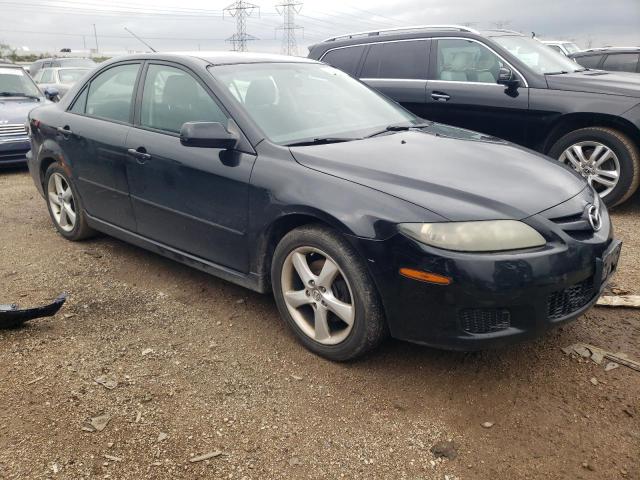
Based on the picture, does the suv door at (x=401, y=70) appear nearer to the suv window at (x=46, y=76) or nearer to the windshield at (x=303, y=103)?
the windshield at (x=303, y=103)

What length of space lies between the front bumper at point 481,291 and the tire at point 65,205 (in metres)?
2.95

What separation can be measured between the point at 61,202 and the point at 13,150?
3.99 m

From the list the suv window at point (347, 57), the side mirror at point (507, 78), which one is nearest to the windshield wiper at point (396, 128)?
the side mirror at point (507, 78)

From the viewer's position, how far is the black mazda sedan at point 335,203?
245cm

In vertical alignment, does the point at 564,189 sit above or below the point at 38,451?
above

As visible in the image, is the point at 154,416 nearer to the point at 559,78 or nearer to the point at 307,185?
the point at 307,185

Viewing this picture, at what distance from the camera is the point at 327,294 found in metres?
2.83

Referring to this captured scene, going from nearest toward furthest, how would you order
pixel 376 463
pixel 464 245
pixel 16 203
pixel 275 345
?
pixel 376 463
pixel 464 245
pixel 275 345
pixel 16 203

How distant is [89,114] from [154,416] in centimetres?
277

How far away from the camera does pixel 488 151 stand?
10.4ft

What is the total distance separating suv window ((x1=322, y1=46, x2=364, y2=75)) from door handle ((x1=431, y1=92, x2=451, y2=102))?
1.21 metres

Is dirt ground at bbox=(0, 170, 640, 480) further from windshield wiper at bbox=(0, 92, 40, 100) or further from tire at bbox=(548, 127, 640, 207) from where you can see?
windshield wiper at bbox=(0, 92, 40, 100)

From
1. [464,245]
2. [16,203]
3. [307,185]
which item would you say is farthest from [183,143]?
[16,203]

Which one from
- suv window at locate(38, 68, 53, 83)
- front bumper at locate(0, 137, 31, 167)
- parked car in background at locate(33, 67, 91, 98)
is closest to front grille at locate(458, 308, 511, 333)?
front bumper at locate(0, 137, 31, 167)
